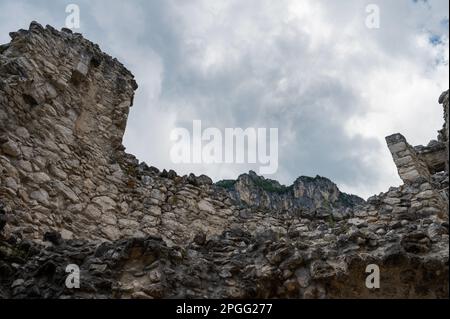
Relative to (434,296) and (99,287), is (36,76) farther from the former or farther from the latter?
(434,296)

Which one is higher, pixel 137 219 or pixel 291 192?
pixel 291 192

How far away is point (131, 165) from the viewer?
23.0 ft

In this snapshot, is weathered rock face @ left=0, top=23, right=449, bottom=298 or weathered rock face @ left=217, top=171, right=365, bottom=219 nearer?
weathered rock face @ left=0, top=23, right=449, bottom=298

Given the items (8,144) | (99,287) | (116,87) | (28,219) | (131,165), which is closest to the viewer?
(99,287)

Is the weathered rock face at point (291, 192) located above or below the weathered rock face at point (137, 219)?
above

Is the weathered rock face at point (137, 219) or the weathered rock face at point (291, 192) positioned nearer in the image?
the weathered rock face at point (137, 219)

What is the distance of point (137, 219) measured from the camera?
6.17 metres

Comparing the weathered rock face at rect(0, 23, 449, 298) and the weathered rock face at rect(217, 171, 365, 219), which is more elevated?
the weathered rock face at rect(217, 171, 365, 219)

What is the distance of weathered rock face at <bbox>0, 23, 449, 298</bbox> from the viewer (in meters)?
3.31

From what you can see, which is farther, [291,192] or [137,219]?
[291,192]

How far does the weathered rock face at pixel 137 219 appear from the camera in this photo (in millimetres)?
3311

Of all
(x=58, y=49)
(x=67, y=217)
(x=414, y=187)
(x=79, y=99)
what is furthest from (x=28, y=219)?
(x=414, y=187)
